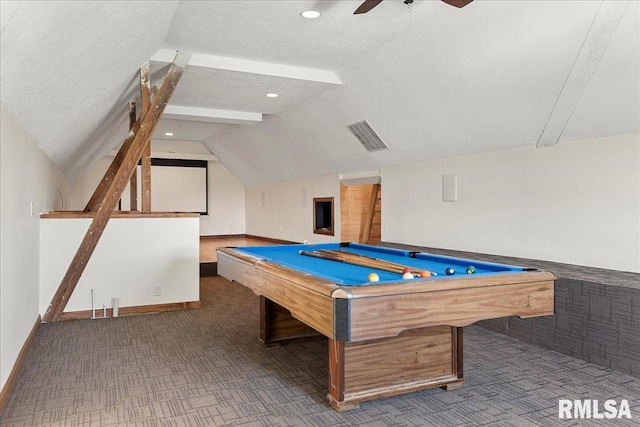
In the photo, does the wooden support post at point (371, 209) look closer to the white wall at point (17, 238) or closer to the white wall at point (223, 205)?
the white wall at point (17, 238)

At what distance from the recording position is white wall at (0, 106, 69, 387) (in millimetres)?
2611

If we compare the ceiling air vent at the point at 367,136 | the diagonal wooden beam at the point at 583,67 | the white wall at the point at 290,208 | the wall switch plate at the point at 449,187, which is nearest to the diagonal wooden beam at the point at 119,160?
the ceiling air vent at the point at 367,136

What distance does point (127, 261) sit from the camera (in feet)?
15.5

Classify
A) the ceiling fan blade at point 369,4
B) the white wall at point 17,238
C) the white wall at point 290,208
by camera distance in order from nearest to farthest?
1. the white wall at point 17,238
2. the ceiling fan blade at point 369,4
3. the white wall at point 290,208

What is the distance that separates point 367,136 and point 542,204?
2.57 metres

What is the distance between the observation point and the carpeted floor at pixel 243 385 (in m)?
2.38

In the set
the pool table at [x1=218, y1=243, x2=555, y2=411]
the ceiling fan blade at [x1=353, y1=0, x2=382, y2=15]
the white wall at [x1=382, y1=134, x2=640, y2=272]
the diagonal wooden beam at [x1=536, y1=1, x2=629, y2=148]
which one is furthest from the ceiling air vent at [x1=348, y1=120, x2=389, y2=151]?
the pool table at [x1=218, y1=243, x2=555, y2=411]

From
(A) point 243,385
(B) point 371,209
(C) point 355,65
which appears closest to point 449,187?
(C) point 355,65

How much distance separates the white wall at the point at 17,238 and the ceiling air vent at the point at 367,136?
3.70m

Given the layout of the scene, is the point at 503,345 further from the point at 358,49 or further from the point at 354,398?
the point at 358,49

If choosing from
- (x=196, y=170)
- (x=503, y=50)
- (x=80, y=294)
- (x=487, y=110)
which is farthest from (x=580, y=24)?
(x=196, y=170)

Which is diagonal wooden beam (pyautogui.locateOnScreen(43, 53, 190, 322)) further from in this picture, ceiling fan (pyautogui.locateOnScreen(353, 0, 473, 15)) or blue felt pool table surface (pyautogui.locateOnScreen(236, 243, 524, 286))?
ceiling fan (pyautogui.locateOnScreen(353, 0, 473, 15))

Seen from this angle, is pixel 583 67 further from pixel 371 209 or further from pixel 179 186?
pixel 179 186

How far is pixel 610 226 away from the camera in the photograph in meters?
3.82
